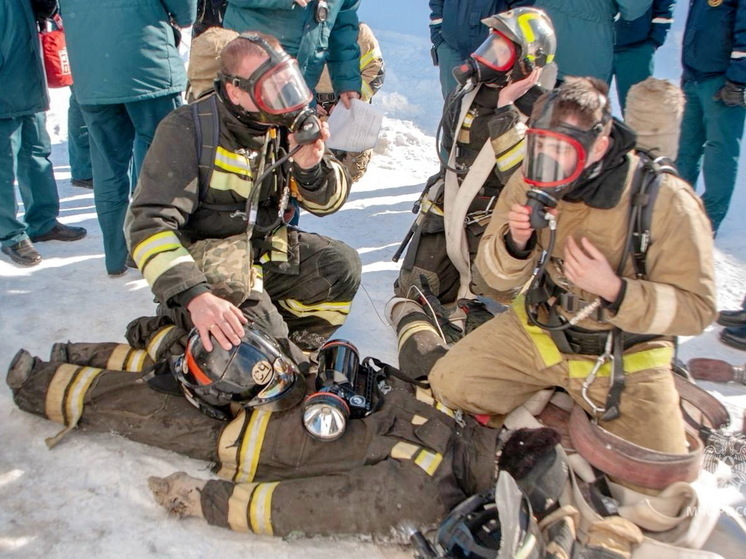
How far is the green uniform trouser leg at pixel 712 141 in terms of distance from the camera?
14.8 ft

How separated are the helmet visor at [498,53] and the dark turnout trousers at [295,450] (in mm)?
1575

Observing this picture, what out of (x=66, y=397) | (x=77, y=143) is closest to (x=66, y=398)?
(x=66, y=397)

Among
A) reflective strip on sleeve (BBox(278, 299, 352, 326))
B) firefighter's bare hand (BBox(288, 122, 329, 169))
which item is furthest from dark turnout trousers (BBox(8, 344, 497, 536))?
firefighter's bare hand (BBox(288, 122, 329, 169))

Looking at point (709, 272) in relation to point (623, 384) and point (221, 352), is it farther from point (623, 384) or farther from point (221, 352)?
point (221, 352)

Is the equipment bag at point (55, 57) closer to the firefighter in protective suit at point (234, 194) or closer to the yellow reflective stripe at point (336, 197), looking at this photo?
the firefighter in protective suit at point (234, 194)

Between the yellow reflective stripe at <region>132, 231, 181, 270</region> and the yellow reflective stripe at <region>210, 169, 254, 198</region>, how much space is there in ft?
1.09

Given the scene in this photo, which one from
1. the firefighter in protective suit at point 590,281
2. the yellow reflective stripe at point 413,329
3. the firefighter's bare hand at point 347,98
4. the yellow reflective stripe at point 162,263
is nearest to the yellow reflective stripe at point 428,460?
the firefighter in protective suit at point 590,281

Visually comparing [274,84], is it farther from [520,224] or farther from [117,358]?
[117,358]

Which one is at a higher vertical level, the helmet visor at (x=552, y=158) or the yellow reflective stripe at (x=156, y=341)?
the helmet visor at (x=552, y=158)

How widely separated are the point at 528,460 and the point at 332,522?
2.27 ft

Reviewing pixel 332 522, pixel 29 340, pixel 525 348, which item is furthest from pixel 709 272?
pixel 29 340

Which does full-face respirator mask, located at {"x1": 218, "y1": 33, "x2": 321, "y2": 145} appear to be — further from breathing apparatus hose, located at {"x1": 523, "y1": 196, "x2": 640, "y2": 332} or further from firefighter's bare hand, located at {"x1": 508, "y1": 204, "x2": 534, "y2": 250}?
breathing apparatus hose, located at {"x1": 523, "y1": 196, "x2": 640, "y2": 332}

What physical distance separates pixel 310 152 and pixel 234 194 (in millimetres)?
389

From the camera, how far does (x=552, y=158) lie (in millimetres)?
2133
